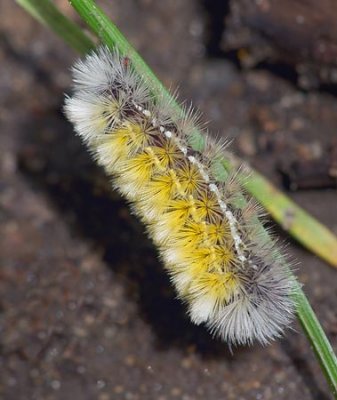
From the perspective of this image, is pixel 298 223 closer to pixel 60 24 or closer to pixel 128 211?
pixel 128 211

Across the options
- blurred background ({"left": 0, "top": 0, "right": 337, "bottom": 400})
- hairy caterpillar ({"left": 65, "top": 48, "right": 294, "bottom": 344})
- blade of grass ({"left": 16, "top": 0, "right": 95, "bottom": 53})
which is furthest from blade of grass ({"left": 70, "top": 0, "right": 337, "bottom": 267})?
blade of grass ({"left": 16, "top": 0, "right": 95, "bottom": 53})

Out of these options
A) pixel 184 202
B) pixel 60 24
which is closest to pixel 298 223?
pixel 184 202

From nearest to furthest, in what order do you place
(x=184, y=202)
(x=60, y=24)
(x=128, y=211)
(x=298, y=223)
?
(x=184, y=202), (x=60, y=24), (x=298, y=223), (x=128, y=211)

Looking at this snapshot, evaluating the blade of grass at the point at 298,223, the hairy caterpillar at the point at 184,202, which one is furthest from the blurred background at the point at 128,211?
the hairy caterpillar at the point at 184,202

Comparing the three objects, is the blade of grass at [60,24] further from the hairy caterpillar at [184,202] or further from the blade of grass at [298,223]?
the blade of grass at [298,223]

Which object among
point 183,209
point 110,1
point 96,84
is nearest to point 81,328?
point 183,209

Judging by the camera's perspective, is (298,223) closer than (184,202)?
No
